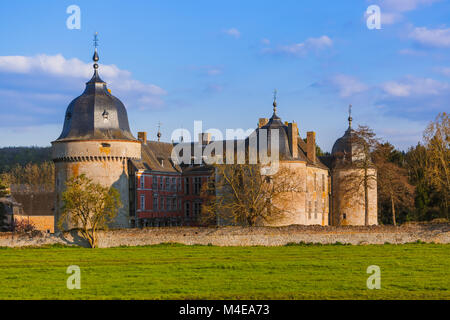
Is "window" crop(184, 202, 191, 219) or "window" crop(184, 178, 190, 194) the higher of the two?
"window" crop(184, 178, 190, 194)

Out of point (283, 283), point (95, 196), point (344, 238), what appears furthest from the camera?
point (95, 196)

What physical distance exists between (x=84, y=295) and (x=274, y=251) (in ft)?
53.9

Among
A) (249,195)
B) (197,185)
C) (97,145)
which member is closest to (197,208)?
(197,185)

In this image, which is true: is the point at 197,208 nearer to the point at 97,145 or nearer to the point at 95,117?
the point at 97,145

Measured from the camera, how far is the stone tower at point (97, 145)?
51219mm

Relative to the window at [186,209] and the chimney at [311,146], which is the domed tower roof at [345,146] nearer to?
the chimney at [311,146]

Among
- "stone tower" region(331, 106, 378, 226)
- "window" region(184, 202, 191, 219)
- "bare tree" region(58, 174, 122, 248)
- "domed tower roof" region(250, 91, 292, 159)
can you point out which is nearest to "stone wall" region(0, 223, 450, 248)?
"bare tree" region(58, 174, 122, 248)

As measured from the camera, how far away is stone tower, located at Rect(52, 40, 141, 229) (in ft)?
168

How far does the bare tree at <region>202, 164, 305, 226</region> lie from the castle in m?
1.81

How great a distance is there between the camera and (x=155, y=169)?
57.6m

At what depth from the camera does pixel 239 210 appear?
46.4 meters

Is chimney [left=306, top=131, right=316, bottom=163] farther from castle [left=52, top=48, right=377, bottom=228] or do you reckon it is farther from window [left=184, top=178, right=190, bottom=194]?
window [left=184, top=178, right=190, bottom=194]
